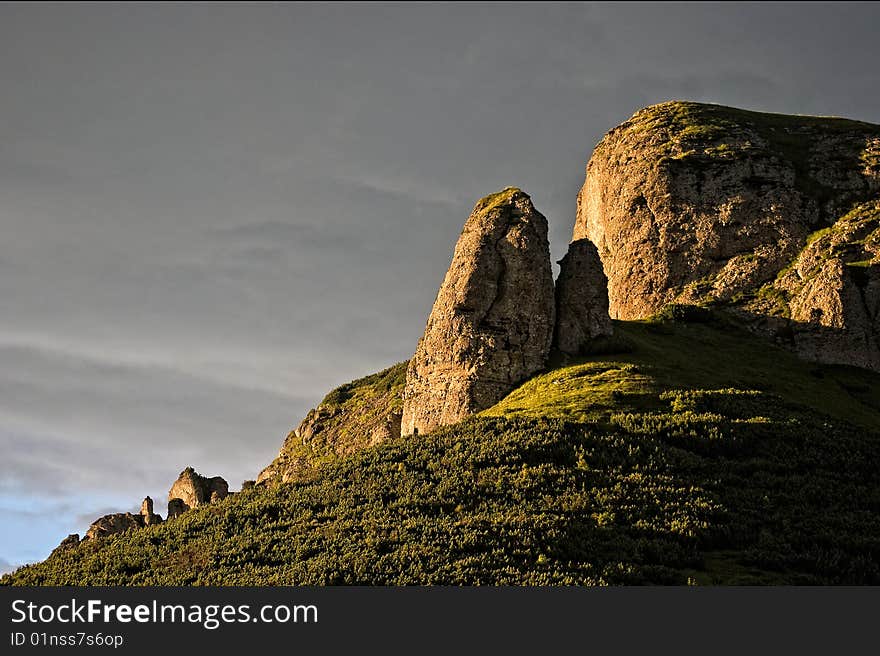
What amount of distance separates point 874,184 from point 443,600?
90.0 metres

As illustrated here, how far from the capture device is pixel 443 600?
20.8 meters

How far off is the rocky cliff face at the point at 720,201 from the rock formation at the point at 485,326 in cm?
2953

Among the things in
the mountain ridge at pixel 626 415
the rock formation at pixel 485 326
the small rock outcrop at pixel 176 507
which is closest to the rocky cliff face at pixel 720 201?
the mountain ridge at pixel 626 415

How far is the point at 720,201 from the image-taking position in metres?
95.6

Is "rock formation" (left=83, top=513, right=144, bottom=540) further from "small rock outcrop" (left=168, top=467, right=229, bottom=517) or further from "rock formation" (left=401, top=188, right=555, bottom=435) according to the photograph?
"rock formation" (left=401, top=188, right=555, bottom=435)

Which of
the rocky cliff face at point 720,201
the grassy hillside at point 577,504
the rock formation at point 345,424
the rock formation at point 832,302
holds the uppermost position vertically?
the rocky cliff face at point 720,201

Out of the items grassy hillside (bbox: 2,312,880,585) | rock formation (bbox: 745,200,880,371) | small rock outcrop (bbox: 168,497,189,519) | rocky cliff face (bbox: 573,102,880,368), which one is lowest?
grassy hillside (bbox: 2,312,880,585)

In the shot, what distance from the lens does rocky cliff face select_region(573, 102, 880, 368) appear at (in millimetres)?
90312

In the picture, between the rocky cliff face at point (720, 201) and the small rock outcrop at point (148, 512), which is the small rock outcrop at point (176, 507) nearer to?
the small rock outcrop at point (148, 512)

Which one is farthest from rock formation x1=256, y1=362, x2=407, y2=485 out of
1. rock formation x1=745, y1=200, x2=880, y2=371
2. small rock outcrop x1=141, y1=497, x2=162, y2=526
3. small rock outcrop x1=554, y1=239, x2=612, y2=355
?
rock formation x1=745, y1=200, x2=880, y2=371

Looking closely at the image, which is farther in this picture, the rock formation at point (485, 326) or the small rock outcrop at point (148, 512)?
the small rock outcrop at point (148, 512)

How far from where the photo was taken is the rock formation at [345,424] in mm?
74500

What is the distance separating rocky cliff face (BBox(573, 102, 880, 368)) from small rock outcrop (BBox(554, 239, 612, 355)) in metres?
23.5

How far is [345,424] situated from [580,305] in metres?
31.7
